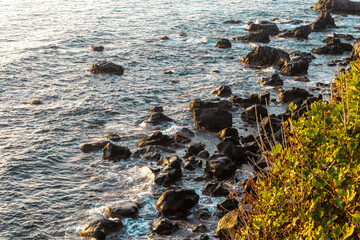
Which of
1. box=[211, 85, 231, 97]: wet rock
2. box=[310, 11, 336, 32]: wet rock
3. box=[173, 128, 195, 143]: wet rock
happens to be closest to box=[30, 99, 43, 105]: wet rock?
box=[173, 128, 195, 143]: wet rock

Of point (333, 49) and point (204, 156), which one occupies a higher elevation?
point (204, 156)

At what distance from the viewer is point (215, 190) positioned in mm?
13102

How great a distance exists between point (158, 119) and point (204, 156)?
4.22 meters

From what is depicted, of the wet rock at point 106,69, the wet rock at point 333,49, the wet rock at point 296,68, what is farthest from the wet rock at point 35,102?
the wet rock at point 333,49

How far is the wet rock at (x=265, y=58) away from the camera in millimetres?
28375

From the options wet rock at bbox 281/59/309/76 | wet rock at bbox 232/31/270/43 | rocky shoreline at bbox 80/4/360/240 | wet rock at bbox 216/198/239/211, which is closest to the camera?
rocky shoreline at bbox 80/4/360/240

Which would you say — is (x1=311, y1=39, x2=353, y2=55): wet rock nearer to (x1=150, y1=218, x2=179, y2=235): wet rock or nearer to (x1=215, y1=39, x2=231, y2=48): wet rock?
(x1=215, y1=39, x2=231, y2=48): wet rock

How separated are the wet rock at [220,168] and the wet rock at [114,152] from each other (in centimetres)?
328

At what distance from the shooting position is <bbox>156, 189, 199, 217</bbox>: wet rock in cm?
1208

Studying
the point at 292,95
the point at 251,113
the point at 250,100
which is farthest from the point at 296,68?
the point at 251,113

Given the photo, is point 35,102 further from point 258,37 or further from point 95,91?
point 258,37

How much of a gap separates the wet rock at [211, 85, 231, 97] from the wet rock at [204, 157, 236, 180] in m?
8.55

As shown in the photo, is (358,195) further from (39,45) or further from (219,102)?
(39,45)

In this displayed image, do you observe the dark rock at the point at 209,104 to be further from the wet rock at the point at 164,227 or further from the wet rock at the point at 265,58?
the wet rock at the point at 164,227
